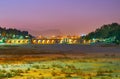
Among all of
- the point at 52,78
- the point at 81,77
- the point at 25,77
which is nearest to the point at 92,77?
the point at 81,77

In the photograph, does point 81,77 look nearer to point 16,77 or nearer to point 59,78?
point 59,78

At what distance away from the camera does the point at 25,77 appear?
99.9 feet

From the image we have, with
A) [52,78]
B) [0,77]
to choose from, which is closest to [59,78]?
[52,78]

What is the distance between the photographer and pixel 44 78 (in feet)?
97.1

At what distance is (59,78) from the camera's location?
29.7m

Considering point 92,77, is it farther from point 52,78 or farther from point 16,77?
point 16,77

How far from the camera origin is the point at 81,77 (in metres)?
30.3

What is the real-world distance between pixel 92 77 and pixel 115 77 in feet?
5.34

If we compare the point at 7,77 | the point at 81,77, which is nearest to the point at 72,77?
the point at 81,77

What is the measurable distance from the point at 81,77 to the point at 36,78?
331 centimetres

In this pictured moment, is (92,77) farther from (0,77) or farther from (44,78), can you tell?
(0,77)

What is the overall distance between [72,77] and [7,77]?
472 centimetres

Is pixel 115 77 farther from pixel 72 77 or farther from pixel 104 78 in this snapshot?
pixel 72 77

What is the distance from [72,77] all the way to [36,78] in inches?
106
